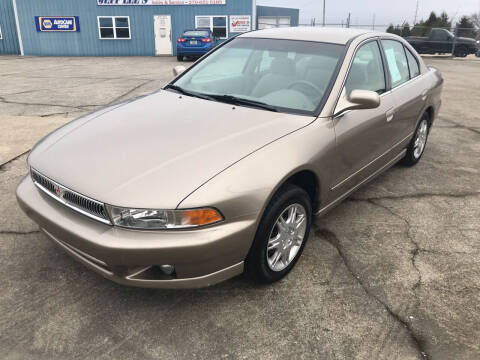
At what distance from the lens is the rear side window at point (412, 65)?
14.5ft

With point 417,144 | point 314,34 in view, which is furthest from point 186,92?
point 417,144

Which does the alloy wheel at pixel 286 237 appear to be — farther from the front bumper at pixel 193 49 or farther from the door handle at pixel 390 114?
the front bumper at pixel 193 49

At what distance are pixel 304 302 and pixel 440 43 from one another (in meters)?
23.2

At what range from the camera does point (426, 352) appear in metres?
2.21

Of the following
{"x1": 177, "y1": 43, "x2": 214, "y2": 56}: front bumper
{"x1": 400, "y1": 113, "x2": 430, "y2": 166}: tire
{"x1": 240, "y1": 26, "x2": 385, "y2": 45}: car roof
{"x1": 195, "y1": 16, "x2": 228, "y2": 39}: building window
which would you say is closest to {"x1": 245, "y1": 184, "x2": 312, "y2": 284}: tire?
{"x1": 240, "y1": 26, "x2": 385, "y2": 45}: car roof

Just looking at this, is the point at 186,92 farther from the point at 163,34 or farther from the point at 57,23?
the point at 57,23

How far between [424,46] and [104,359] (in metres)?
23.6

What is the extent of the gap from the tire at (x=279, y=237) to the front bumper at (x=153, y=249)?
12 cm

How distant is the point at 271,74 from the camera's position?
3.31 m

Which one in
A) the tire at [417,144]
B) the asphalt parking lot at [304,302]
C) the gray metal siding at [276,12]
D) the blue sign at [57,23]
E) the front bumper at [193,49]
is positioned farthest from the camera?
the gray metal siding at [276,12]

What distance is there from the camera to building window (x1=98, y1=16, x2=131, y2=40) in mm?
22078

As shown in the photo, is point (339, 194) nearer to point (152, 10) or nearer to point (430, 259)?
point (430, 259)

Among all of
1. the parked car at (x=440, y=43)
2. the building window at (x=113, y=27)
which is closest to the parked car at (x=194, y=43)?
the building window at (x=113, y=27)

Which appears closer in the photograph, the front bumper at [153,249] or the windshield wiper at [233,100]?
the front bumper at [153,249]
